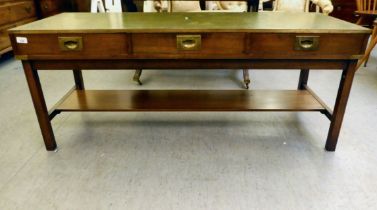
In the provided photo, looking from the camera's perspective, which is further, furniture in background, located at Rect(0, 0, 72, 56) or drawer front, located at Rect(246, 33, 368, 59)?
furniture in background, located at Rect(0, 0, 72, 56)

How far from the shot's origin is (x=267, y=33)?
3.81ft

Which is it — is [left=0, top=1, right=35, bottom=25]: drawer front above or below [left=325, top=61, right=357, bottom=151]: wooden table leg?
above

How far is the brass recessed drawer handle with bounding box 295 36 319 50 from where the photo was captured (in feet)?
3.80

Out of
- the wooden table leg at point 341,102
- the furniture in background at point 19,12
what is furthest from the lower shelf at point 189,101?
the furniture in background at point 19,12

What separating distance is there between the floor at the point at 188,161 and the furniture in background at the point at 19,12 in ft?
3.52

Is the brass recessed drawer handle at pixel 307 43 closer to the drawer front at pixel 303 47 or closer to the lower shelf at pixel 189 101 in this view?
the drawer front at pixel 303 47

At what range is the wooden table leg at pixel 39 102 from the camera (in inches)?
50.4

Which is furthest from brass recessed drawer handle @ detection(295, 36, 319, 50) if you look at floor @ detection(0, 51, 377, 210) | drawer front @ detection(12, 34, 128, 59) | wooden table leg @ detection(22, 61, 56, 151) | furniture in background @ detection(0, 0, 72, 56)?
furniture in background @ detection(0, 0, 72, 56)

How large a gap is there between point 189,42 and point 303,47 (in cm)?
49

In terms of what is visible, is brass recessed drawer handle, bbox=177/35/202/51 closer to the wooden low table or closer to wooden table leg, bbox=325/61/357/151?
the wooden low table

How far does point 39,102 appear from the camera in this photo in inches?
53.4

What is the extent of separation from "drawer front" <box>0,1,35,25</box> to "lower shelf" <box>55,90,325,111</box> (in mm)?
1769

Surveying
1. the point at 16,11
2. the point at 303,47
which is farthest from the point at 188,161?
the point at 16,11

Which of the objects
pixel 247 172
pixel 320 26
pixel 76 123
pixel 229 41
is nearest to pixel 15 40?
pixel 76 123
